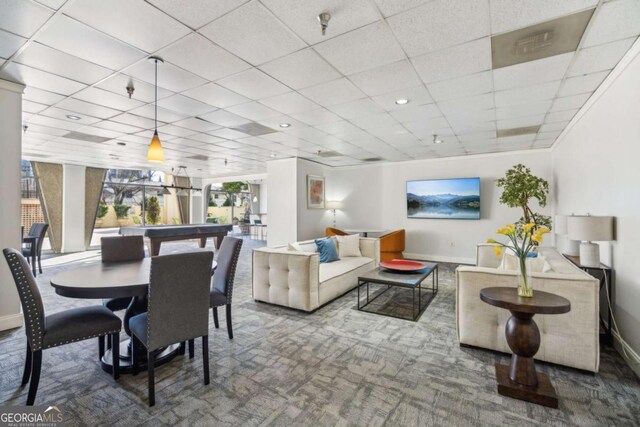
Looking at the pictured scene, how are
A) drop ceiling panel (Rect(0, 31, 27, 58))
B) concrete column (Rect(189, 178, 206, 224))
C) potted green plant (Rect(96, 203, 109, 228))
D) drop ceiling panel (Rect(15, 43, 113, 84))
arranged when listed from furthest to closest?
1. concrete column (Rect(189, 178, 206, 224))
2. potted green plant (Rect(96, 203, 109, 228))
3. drop ceiling panel (Rect(15, 43, 113, 84))
4. drop ceiling panel (Rect(0, 31, 27, 58))

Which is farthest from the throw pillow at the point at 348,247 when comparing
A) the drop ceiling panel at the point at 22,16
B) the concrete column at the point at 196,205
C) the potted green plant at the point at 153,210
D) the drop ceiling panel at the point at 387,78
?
the potted green plant at the point at 153,210

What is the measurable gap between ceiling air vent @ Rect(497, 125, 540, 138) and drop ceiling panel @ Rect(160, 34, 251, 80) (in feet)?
14.1

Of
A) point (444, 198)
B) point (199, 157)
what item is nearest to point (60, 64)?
point (199, 157)

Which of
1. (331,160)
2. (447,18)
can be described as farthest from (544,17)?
(331,160)

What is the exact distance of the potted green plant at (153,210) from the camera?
10.7 m

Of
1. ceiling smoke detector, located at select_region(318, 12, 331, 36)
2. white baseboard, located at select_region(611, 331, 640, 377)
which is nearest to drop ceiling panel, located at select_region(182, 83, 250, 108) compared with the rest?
ceiling smoke detector, located at select_region(318, 12, 331, 36)

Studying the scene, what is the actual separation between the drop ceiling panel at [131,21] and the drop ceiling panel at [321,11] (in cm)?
77

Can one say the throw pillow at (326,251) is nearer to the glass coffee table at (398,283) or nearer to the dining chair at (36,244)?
the glass coffee table at (398,283)

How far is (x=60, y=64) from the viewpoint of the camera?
8.73ft

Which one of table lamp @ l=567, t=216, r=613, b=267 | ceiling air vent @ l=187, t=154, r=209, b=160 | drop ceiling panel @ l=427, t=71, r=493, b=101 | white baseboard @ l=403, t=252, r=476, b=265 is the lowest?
white baseboard @ l=403, t=252, r=476, b=265

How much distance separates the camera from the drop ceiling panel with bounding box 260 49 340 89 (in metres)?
2.54

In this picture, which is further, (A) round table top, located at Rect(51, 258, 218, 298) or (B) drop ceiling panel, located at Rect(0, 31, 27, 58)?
(B) drop ceiling panel, located at Rect(0, 31, 27, 58)

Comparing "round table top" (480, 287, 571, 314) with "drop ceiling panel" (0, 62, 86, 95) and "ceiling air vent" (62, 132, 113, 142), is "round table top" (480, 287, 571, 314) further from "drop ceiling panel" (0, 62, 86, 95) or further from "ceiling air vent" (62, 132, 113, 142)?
"ceiling air vent" (62, 132, 113, 142)

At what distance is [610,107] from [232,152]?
6109 millimetres
